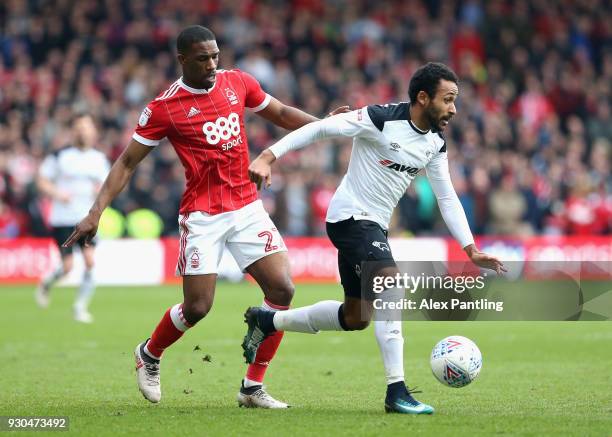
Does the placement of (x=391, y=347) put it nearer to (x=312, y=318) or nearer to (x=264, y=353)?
(x=312, y=318)

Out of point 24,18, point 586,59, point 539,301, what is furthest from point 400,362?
A: point 586,59

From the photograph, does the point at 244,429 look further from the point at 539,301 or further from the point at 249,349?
the point at 539,301

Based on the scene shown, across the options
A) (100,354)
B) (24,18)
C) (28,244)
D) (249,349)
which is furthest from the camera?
(24,18)

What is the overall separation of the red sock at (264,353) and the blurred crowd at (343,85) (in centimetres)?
1376

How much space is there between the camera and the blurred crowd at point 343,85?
22.8m

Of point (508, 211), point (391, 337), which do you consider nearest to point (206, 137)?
point (391, 337)

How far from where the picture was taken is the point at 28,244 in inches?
834

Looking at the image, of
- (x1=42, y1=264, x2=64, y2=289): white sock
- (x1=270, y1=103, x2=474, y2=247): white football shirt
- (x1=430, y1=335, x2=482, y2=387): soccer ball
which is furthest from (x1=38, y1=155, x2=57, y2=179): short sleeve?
(x1=430, y1=335, x2=482, y2=387): soccer ball

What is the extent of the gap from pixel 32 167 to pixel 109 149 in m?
1.47

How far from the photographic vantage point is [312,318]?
7.99 m

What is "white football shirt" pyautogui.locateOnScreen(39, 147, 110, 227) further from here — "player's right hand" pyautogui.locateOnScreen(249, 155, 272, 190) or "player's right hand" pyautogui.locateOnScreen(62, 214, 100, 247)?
"player's right hand" pyautogui.locateOnScreen(249, 155, 272, 190)

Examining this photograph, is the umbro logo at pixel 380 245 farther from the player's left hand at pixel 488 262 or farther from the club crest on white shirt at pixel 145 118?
the club crest on white shirt at pixel 145 118

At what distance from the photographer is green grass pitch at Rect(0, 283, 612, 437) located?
7.22 meters

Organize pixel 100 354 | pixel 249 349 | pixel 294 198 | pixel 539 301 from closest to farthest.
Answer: pixel 249 349, pixel 100 354, pixel 539 301, pixel 294 198
